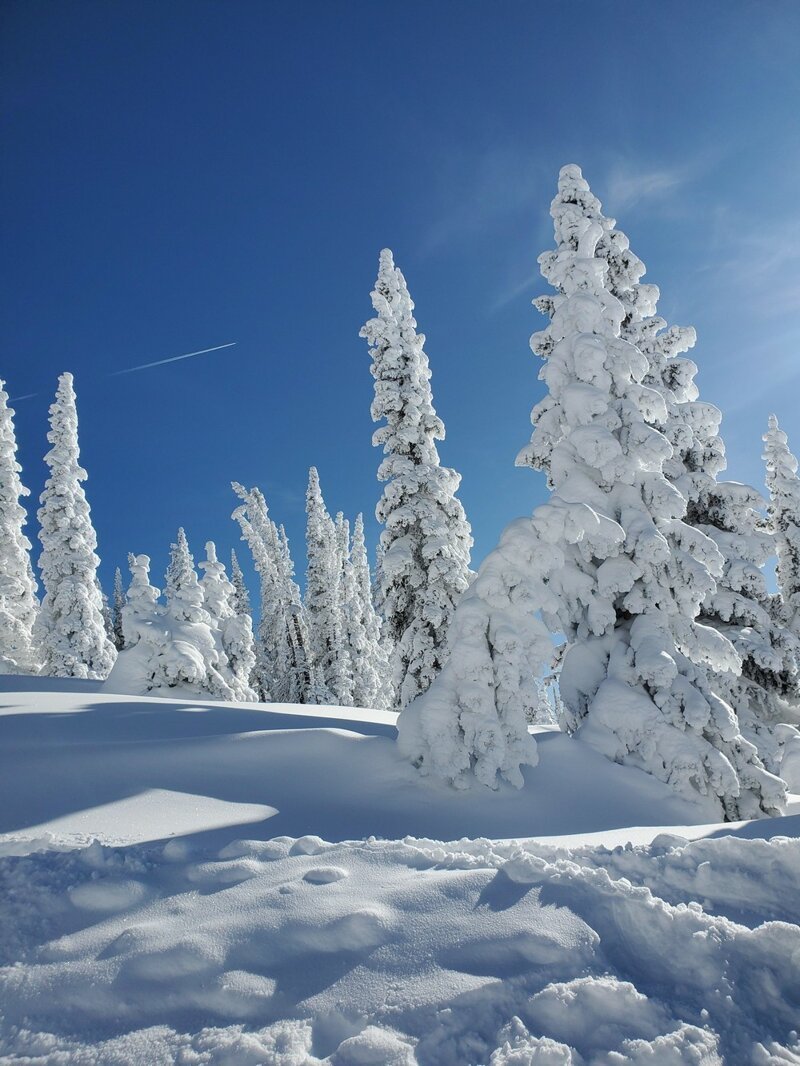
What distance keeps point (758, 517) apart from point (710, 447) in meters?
2.19

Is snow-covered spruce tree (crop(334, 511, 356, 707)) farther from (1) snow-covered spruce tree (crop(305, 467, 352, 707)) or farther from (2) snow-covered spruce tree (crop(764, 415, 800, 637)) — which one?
(2) snow-covered spruce tree (crop(764, 415, 800, 637))

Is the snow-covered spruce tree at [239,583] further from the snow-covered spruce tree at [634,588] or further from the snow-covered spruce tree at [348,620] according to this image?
the snow-covered spruce tree at [634,588]

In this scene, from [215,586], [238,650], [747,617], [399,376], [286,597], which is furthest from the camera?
[286,597]

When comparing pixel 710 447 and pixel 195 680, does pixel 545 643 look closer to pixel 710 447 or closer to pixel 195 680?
pixel 710 447

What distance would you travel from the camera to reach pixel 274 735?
8.03m

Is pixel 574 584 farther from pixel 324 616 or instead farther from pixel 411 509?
pixel 324 616

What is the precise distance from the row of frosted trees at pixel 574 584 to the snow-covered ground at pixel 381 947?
4.01 metres

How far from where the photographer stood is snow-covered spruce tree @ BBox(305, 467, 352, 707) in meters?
36.0

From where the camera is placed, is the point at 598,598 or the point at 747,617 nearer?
the point at 598,598

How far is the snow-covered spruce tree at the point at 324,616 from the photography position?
36000 millimetres

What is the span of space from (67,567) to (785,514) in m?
29.5

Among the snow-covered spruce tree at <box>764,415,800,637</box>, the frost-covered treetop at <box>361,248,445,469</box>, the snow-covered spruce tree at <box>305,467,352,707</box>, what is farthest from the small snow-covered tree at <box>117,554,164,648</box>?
the snow-covered spruce tree at <box>764,415,800,637</box>

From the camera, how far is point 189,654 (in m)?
16.6

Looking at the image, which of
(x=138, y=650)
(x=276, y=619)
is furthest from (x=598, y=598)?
(x=276, y=619)
